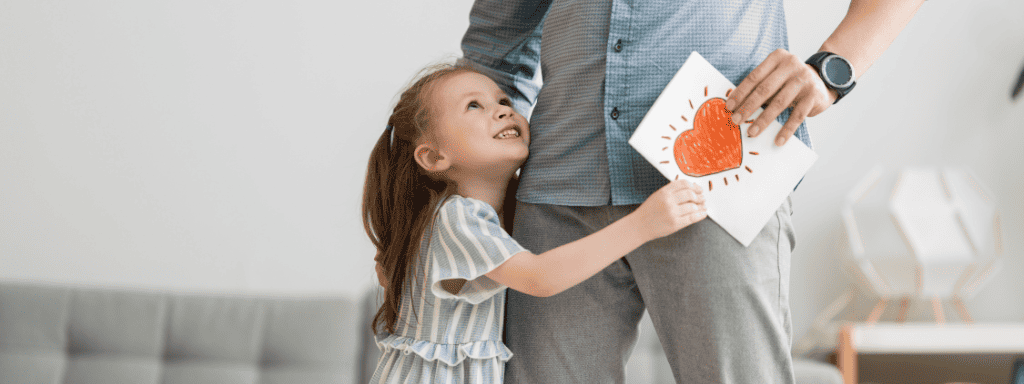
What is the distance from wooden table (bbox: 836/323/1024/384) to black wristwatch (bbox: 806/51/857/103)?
3.49 ft

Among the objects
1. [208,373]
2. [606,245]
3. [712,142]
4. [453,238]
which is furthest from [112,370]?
[712,142]

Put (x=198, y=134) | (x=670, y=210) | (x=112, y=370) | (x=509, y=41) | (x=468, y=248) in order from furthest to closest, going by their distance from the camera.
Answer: (x=198, y=134) → (x=112, y=370) → (x=509, y=41) → (x=468, y=248) → (x=670, y=210)

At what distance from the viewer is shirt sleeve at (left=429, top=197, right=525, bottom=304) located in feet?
2.32

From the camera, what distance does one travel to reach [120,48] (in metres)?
1.70

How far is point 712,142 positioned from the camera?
66cm

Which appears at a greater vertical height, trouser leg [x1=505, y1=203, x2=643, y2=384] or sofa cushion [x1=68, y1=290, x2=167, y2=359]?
trouser leg [x1=505, y1=203, x2=643, y2=384]

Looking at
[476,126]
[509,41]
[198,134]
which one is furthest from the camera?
[198,134]

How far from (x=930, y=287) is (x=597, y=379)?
128 cm

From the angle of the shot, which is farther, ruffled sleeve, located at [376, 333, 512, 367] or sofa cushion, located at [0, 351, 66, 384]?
sofa cushion, located at [0, 351, 66, 384]

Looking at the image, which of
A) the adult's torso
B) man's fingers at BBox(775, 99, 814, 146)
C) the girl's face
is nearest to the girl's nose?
the girl's face

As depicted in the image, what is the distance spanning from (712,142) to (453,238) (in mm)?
317

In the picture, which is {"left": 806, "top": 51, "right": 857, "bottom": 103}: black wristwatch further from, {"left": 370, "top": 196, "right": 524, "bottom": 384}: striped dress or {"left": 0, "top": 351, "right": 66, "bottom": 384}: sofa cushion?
{"left": 0, "top": 351, "right": 66, "bottom": 384}: sofa cushion

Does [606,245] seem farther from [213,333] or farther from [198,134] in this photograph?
[198,134]

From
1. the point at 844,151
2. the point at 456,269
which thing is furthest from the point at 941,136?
the point at 456,269
